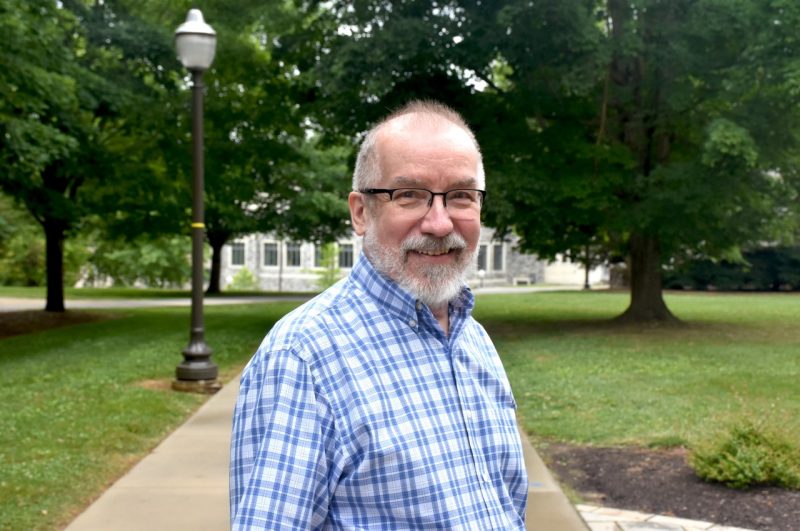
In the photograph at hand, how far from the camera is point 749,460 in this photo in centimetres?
631

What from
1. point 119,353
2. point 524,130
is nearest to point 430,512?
point 119,353

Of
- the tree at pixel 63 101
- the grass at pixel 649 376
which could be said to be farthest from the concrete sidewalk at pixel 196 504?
the tree at pixel 63 101

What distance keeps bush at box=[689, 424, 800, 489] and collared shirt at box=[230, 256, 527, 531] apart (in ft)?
15.9

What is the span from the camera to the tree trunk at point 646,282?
20.6 m

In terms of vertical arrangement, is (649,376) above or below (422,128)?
below

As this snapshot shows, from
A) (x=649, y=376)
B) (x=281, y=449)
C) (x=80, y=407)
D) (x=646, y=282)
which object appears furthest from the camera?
(x=646, y=282)

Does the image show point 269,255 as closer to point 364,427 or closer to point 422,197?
point 422,197

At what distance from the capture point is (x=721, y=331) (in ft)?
62.6

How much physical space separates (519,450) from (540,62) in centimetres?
1523

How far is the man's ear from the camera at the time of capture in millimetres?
2064

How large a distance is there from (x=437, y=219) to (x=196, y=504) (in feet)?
14.8

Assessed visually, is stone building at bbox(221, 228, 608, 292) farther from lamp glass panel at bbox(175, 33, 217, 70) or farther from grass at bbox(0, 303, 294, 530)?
lamp glass panel at bbox(175, 33, 217, 70)

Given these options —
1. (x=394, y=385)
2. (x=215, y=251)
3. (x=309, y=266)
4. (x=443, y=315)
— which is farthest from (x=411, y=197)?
(x=309, y=266)

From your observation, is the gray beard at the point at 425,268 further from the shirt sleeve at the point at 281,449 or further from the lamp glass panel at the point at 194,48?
the lamp glass panel at the point at 194,48
